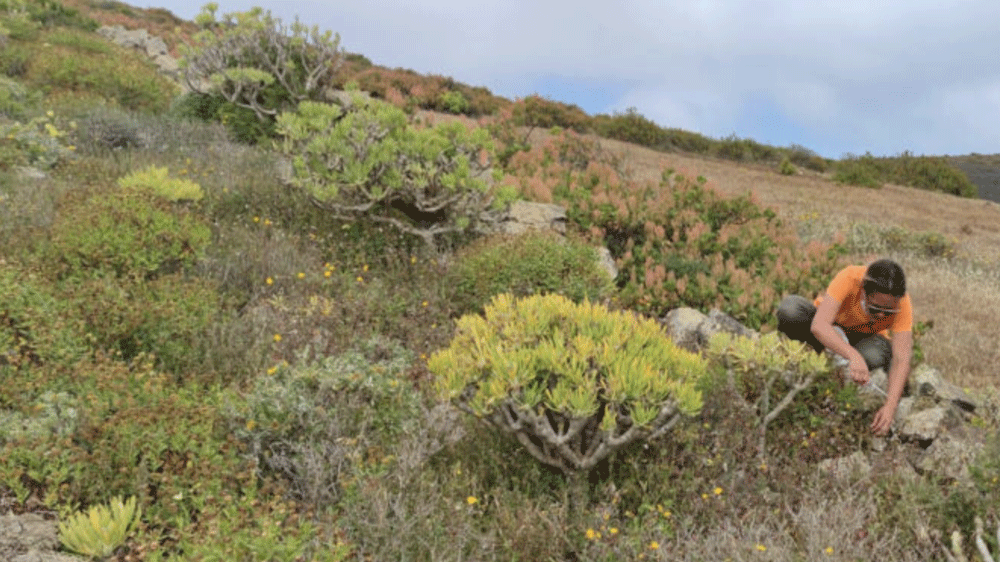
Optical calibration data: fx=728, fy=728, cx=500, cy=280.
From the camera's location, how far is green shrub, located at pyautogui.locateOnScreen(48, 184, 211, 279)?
572cm

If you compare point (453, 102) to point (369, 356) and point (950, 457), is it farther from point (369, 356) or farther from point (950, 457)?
point (950, 457)

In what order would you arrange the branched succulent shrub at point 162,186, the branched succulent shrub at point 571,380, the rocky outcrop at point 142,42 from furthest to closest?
the rocky outcrop at point 142,42, the branched succulent shrub at point 162,186, the branched succulent shrub at point 571,380

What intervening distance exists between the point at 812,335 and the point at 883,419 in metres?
1.08

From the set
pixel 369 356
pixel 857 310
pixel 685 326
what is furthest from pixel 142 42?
pixel 857 310

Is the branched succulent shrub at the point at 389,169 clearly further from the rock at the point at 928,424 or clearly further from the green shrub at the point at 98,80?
the green shrub at the point at 98,80

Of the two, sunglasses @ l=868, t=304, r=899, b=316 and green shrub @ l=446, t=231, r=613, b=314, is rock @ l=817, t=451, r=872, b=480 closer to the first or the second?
sunglasses @ l=868, t=304, r=899, b=316

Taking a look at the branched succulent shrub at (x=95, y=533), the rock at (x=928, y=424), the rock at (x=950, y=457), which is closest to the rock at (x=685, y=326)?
the rock at (x=928, y=424)

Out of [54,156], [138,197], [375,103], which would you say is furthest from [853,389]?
[54,156]

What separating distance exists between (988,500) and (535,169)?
8420 millimetres

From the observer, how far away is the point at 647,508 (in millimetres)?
3840

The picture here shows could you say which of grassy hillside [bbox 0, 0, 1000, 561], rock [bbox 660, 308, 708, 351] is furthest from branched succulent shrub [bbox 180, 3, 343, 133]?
rock [bbox 660, 308, 708, 351]

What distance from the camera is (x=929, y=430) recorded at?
189 inches

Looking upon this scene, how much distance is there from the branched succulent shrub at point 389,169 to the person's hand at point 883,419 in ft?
13.2

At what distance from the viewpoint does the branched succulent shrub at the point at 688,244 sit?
7.40 m
